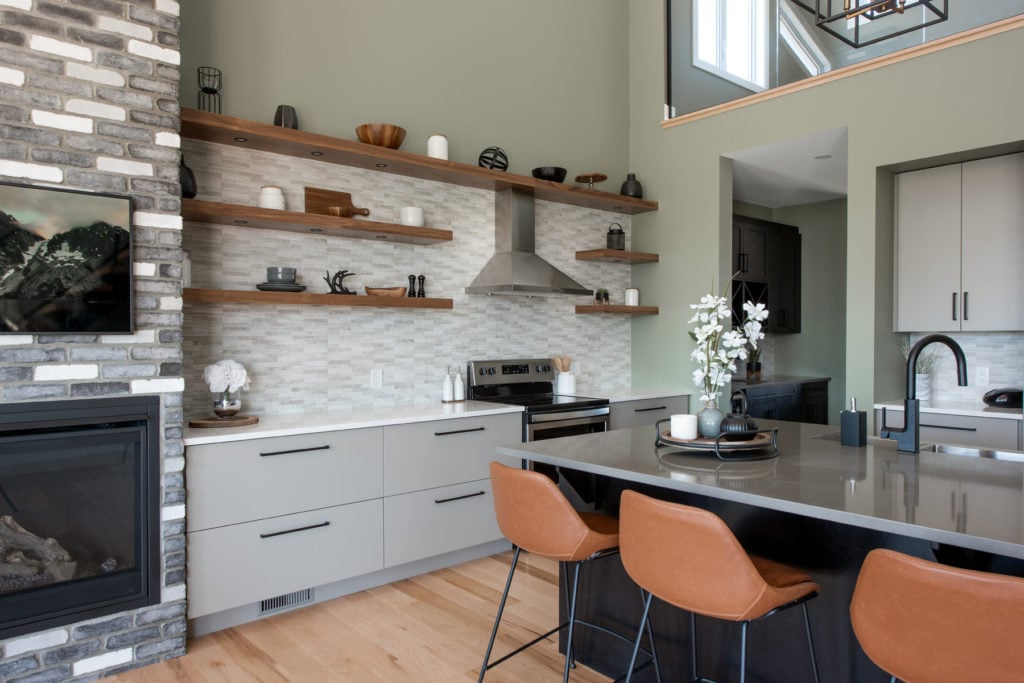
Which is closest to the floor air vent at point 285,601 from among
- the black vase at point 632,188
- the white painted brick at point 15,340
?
the white painted brick at point 15,340

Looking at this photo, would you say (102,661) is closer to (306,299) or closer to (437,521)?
(437,521)

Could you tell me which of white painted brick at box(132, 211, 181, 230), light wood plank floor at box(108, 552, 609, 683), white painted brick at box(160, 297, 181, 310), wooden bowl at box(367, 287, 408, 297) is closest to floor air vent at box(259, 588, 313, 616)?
light wood plank floor at box(108, 552, 609, 683)

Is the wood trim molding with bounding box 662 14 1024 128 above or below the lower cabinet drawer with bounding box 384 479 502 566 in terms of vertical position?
above

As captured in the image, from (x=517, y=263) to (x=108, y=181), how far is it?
96.2 inches

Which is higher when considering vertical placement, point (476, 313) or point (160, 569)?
point (476, 313)

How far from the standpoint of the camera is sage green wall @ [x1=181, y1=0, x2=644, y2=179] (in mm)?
3557

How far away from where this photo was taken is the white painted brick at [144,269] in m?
2.64

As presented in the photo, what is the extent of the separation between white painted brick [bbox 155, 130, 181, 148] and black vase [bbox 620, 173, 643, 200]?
3421 millimetres

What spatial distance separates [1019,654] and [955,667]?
118 millimetres

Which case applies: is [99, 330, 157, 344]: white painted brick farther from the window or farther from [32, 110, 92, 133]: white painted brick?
the window

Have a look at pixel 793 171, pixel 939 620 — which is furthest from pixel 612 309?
pixel 939 620

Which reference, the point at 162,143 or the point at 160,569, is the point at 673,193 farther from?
the point at 160,569

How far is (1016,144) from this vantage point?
3.68 metres

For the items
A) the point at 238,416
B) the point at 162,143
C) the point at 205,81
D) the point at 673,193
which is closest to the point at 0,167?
the point at 162,143
